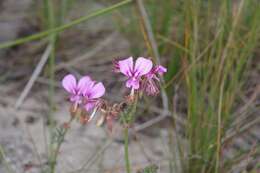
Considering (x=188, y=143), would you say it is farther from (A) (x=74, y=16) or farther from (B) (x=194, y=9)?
(A) (x=74, y=16)

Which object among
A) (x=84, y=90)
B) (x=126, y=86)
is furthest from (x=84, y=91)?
(x=126, y=86)

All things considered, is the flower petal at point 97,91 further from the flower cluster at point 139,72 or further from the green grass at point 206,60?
the green grass at point 206,60

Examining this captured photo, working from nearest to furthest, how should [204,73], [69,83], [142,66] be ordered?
1. [142,66]
2. [69,83]
3. [204,73]

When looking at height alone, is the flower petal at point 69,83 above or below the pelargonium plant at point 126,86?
above

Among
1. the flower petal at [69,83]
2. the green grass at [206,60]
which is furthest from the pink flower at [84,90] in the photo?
the green grass at [206,60]

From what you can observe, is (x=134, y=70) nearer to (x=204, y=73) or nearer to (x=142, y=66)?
(x=142, y=66)

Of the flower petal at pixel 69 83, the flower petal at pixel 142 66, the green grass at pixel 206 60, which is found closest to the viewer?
the flower petal at pixel 142 66
